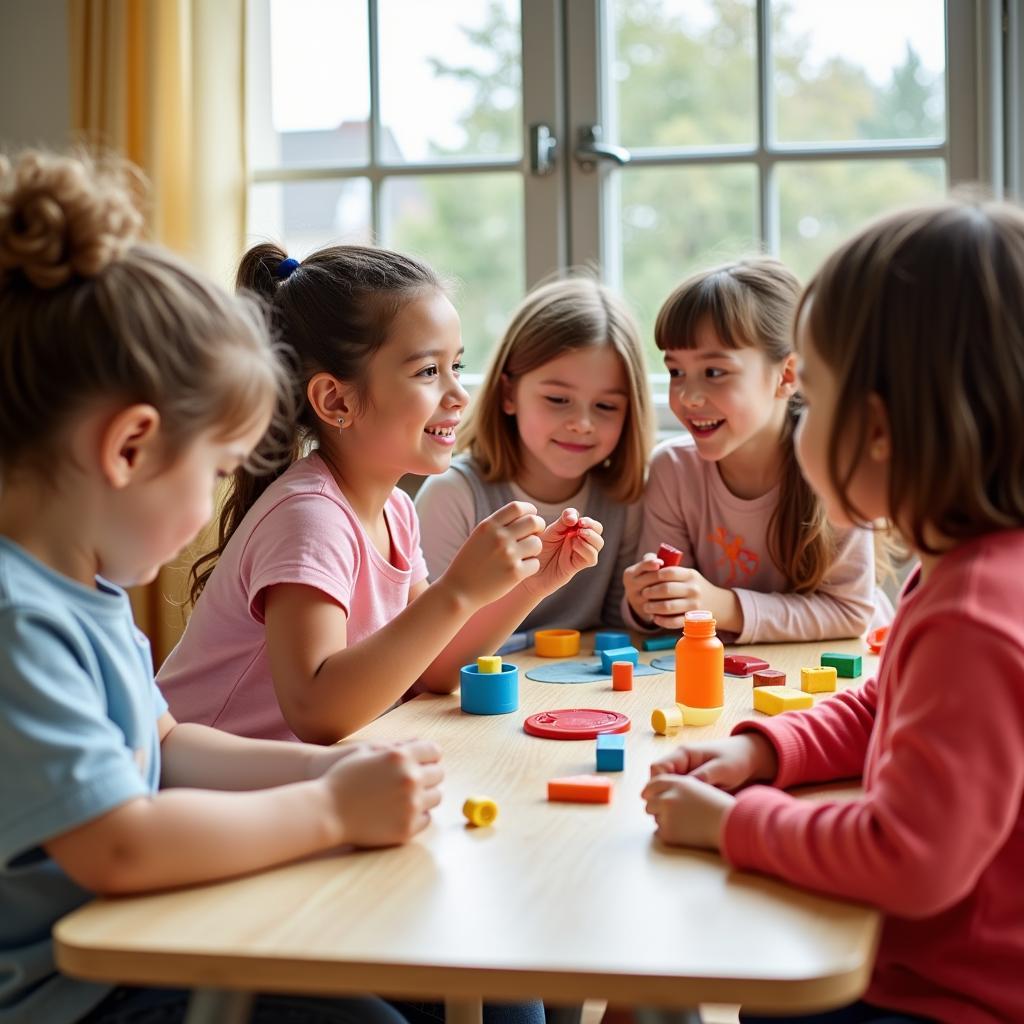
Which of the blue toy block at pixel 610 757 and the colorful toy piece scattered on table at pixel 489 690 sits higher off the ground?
the colorful toy piece scattered on table at pixel 489 690

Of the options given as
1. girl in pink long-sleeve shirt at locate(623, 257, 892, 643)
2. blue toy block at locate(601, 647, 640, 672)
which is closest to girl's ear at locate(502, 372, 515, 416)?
girl in pink long-sleeve shirt at locate(623, 257, 892, 643)

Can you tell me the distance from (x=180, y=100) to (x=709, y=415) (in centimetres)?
151

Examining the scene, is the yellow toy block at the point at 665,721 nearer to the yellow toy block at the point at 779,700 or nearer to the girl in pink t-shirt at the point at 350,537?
the yellow toy block at the point at 779,700

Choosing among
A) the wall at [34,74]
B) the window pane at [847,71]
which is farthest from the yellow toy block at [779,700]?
the wall at [34,74]

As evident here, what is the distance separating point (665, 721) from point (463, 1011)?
364 mm

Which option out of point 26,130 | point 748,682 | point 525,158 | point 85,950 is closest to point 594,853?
point 85,950

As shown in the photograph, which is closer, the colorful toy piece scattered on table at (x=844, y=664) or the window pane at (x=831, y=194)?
the colorful toy piece scattered on table at (x=844, y=664)

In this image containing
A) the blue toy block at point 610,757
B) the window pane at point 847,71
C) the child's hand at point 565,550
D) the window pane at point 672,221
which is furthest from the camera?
the window pane at point 672,221

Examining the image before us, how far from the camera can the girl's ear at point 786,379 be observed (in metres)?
2.17

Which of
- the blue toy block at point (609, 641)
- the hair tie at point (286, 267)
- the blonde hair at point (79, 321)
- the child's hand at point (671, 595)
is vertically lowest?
the blue toy block at point (609, 641)

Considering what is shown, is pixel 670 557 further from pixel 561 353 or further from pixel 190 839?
pixel 190 839

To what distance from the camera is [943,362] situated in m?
0.95

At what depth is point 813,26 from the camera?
2787 mm

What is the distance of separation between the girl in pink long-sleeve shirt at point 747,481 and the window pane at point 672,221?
0.64 meters
